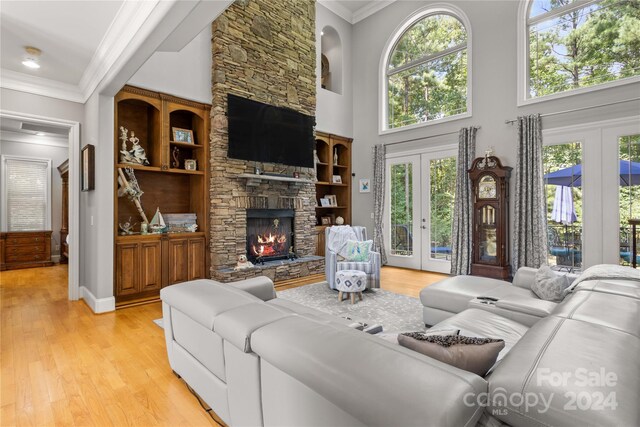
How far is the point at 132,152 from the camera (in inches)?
168

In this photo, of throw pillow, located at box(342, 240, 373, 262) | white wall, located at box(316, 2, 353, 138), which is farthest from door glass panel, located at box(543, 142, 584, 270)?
white wall, located at box(316, 2, 353, 138)

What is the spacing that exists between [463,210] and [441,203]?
56 cm

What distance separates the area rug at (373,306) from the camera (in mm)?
3290

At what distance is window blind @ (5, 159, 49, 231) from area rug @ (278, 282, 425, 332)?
19.9 feet

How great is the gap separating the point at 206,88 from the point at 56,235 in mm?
5442

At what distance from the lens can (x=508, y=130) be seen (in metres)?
5.09

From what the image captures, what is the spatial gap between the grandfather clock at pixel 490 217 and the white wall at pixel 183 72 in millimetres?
4450

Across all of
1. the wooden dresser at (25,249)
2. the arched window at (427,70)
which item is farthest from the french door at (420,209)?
the wooden dresser at (25,249)

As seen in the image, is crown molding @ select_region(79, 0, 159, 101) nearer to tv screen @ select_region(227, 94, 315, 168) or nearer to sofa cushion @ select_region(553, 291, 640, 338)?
tv screen @ select_region(227, 94, 315, 168)

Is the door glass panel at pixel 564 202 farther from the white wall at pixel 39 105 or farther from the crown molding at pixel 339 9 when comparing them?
the white wall at pixel 39 105

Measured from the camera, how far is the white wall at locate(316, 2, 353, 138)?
6648 mm

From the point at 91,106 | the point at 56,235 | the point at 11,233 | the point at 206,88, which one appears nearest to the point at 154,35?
the point at 91,106

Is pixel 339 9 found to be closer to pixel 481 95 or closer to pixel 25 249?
pixel 481 95

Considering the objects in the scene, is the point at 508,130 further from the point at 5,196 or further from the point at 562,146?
the point at 5,196
